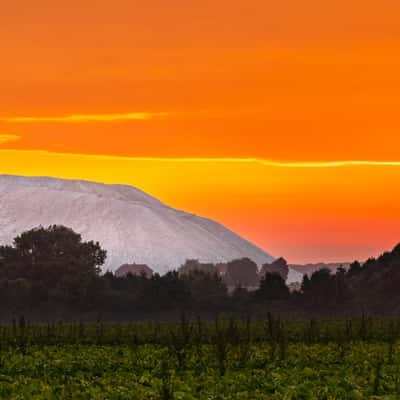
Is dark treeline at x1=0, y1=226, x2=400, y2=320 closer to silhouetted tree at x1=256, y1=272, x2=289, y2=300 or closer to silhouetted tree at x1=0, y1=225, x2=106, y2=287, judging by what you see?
silhouetted tree at x1=0, y1=225, x2=106, y2=287

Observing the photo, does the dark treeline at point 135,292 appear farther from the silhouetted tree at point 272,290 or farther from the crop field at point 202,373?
the crop field at point 202,373

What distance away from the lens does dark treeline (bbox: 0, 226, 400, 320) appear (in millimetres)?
98000

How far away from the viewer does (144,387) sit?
2639cm

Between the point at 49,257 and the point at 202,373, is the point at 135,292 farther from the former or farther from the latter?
the point at 202,373

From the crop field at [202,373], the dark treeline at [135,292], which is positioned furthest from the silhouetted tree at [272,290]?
the crop field at [202,373]

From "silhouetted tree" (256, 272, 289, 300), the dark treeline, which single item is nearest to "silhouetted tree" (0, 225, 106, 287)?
the dark treeline

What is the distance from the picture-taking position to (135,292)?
10444 centimetres

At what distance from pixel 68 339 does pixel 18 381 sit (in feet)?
92.8

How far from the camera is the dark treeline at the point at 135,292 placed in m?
98.0

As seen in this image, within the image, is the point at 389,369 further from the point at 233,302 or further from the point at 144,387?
the point at 233,302

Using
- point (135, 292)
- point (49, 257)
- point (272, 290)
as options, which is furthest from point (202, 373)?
point (49, 257)

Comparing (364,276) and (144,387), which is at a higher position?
(364,276)

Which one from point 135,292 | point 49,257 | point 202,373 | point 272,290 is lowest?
point 202,373

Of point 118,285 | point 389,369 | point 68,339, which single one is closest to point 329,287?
point 118,285
